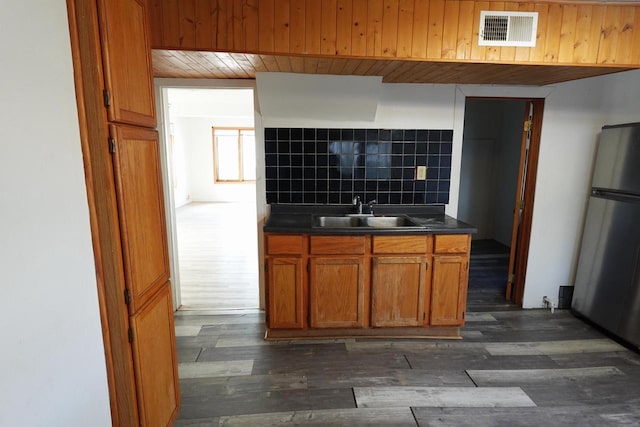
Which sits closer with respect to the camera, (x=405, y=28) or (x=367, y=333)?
(x=405, y=28)

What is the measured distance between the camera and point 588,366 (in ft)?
7.65

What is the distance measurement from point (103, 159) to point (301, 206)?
195cm

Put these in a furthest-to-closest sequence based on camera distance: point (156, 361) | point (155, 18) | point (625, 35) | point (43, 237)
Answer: point (625, 35), point (155, 18), point (156, 361), point (43, 237)

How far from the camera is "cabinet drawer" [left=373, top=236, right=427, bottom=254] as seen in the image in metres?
2.50

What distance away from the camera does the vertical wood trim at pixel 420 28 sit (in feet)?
6.35

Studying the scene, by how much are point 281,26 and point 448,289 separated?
7.05ft

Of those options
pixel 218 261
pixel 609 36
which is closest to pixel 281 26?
pixel 609 36

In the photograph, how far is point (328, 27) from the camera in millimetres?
1916

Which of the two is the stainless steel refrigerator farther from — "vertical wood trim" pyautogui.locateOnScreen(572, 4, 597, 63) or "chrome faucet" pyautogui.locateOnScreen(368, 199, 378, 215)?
"chrome faucet" pyautogui.locateOnScreen(368, 199, 378, 215)

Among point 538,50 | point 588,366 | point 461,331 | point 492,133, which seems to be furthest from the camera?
point 492,133

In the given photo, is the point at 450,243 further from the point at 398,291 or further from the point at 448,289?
the point at 398,291

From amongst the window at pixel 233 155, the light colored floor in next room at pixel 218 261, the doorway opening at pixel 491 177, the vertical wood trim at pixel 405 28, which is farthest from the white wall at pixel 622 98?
the window at pixel 233 155

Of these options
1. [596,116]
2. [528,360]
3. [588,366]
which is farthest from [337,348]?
[596,116]

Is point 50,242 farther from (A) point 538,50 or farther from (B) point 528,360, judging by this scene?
(B) point 528,360
